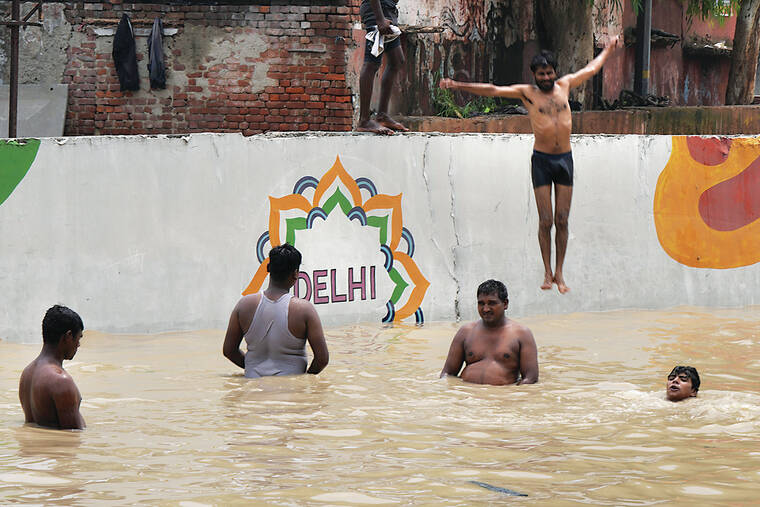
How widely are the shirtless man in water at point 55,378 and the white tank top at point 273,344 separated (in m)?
1.75

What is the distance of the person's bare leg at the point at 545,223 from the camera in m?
11.5

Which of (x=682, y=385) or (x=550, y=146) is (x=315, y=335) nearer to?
(x=682, y=385)

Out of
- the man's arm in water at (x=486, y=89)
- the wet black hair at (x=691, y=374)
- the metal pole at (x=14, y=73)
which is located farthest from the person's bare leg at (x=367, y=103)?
the wet black hair at (x=691, y=374)

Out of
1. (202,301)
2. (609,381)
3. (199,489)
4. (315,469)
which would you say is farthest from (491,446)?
(202,301)

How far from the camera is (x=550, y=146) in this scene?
11133 mm

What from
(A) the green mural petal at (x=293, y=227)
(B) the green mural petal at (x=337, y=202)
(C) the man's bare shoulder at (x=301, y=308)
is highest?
(B) the green mural petal at (x=337, y=202)

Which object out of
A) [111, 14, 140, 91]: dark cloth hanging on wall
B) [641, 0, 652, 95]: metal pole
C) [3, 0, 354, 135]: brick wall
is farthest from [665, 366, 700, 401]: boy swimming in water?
[641, 0, 652, 95]: metal pole

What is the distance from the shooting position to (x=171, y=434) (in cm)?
675

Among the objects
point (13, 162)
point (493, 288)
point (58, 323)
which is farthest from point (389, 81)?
point (58, 323)

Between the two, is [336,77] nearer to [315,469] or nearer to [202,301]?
[202,301]

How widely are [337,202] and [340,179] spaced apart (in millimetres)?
225

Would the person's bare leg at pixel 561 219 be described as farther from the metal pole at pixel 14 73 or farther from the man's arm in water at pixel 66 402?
the metal pole at pixel 14 73

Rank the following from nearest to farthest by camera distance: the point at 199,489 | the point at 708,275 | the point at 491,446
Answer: the point at 199,489 → the point at 491,446 → the point at 708,275

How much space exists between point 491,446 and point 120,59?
36.3ft
